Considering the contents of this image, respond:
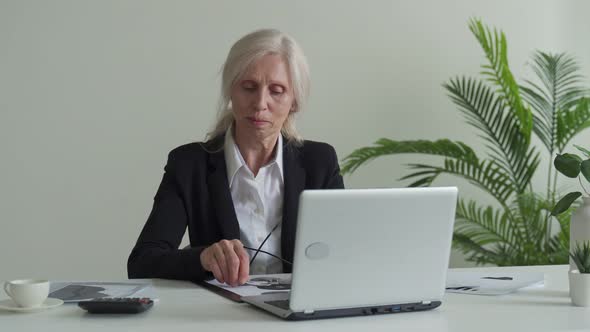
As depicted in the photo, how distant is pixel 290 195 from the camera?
2465 millimetres

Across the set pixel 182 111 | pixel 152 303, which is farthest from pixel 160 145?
pixel 152 303

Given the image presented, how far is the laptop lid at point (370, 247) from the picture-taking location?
1479 mm

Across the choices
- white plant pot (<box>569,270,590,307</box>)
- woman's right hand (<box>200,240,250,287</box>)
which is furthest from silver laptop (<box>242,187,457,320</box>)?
white plant pot (<box>569,270,590,307</box>)

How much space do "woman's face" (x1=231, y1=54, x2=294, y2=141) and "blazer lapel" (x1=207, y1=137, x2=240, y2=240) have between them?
0.16 meters

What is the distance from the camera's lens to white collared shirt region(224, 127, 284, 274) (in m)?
2.43

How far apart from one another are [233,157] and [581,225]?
109 centimetres

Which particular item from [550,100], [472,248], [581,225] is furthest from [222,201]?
[550,100]

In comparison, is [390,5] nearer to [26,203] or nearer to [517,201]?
[517,201]

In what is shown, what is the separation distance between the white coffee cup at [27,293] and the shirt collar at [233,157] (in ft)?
3.10

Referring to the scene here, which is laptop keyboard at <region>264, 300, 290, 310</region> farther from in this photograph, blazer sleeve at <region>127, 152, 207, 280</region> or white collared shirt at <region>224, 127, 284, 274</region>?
white collared shirt at <region>224, 127, 284, 274</region>

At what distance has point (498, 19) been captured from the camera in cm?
478

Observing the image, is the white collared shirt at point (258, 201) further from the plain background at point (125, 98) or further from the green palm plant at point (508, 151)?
the plain background at point (125, 98)

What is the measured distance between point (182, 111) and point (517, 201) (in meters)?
1.88

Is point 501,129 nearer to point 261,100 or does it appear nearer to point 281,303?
point 261,100
